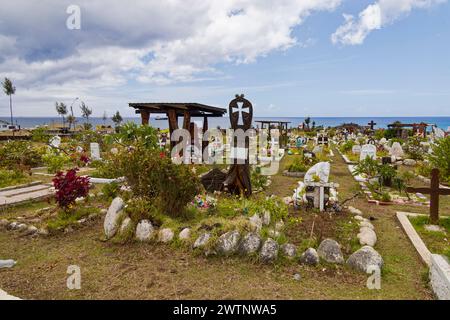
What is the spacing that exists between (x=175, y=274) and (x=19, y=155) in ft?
47.5

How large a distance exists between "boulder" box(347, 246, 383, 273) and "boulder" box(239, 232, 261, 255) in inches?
62.0

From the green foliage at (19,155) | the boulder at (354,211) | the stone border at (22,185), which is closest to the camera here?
the boulder at (354,211)

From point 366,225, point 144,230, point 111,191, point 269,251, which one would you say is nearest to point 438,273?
point 269,251

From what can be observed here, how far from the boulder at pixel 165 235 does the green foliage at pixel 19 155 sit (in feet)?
34.8

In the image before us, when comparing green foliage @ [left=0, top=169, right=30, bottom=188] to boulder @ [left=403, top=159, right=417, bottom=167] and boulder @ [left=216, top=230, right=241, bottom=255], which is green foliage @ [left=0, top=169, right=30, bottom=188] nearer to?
boulder @ [left=216, top=230, right=241, bottom=255]

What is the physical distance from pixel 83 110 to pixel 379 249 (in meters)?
63.6

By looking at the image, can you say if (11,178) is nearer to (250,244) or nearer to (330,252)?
(250,244)

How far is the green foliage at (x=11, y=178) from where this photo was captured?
1179 centimetres

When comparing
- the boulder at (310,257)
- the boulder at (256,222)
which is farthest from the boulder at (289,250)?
the boulder at (256,222)

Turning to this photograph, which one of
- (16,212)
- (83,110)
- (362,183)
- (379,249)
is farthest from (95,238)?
(83,110)

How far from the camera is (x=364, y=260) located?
5.12 m

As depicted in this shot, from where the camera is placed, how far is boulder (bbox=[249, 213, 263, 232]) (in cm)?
601

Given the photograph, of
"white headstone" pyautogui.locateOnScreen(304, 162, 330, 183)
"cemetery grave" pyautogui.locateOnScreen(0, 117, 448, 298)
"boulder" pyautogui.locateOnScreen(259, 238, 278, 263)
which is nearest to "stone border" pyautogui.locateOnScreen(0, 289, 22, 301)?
"cemetery grave" pyautogui.locateOnScreen(0, 117, 448, 298)

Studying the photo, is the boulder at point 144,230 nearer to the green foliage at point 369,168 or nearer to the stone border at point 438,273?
the stone border at point 438,273
